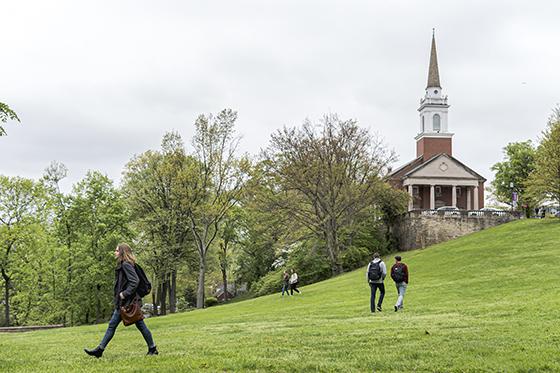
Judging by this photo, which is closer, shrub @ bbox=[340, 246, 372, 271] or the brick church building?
shrub @ bbox=[340, 246, 372, 271]

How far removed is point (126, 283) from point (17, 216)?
42.2 metres

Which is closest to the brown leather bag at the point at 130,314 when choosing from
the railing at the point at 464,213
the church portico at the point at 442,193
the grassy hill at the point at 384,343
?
the grassy hill at the point at 384,343

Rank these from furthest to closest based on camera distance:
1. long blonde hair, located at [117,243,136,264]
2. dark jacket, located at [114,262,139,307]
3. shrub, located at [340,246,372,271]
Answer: shrub, located at [340,246,372,271] → long blonde hair, located at [117,243,136,264] → dark jacket, located at [114,262,139,307]

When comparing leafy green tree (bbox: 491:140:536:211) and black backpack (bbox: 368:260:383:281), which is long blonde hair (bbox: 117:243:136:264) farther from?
leafy green tree (bbox: 491:140:536:211)

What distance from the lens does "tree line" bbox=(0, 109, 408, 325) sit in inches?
1763

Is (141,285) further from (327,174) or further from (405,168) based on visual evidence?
(405,168)

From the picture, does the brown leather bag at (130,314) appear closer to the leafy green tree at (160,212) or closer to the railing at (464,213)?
the leafy green tree at (160,212)

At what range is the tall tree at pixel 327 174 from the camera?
46906mm

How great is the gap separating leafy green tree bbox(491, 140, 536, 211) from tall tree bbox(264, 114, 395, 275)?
106 feet

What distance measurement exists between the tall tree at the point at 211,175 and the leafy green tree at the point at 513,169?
138ft

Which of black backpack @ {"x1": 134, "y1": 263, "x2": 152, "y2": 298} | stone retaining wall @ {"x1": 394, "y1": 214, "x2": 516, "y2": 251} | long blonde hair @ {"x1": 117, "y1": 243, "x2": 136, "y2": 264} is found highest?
stone retaining wall @ {"x1": 394, "y1": 214, "x2": 516, "y2": 251}

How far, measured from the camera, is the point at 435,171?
224 ft

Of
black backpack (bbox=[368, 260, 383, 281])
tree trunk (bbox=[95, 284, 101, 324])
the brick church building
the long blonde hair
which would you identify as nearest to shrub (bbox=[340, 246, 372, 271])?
the brick church building

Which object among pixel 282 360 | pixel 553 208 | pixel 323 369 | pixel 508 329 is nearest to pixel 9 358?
pixel 282 360
